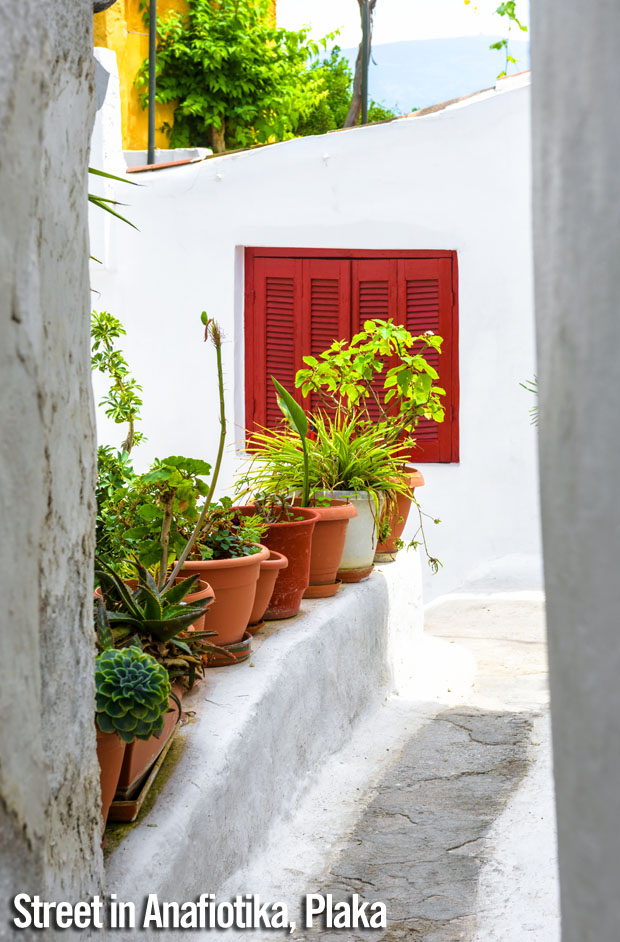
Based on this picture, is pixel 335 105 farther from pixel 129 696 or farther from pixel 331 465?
pixel 129 696

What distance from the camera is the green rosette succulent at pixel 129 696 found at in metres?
1.82

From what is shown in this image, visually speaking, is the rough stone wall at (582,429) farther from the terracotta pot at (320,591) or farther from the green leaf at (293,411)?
the terracotta pot at (320,591)

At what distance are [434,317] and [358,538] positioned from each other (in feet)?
8.48

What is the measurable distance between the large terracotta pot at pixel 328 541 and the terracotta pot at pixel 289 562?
0.71 feet

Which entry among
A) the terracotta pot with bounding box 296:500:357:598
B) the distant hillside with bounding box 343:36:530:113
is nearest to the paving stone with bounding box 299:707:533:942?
the terracotta pot with bounding box 296:500:357:598

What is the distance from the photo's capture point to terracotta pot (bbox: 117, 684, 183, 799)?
6.36ft

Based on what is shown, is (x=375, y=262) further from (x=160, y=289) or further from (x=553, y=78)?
(x=553, y=78)

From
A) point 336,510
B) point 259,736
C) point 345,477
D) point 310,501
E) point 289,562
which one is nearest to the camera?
point 259,736

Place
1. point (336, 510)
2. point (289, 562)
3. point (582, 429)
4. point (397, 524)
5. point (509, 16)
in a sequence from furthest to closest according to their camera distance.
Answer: point (509, 16) < point (397, 524) < point (336, 510) < point (289, 562) < point (582, 429)

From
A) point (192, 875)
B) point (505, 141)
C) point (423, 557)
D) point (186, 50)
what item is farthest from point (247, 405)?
point (186, 50)

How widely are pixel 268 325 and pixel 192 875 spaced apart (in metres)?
4.41

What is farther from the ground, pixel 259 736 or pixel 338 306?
pixel 338 306

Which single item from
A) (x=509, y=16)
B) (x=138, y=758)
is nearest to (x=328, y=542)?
(x=138, y=758)

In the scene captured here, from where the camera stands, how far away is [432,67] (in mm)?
162875
